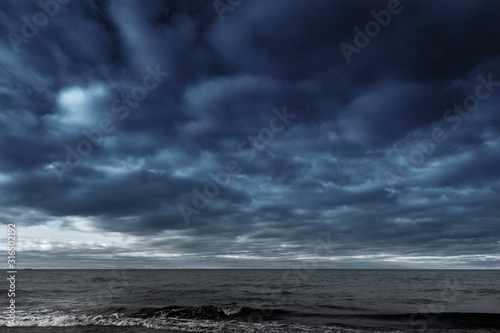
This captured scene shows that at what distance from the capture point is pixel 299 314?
26328mm

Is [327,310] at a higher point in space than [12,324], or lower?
lower

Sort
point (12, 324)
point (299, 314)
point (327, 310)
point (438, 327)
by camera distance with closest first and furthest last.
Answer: point (12, 324) → point (438, 327) → point (299, 314) → point (327, 310)

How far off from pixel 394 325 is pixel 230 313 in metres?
12.3

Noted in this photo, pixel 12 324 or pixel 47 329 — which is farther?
pixel 12 324

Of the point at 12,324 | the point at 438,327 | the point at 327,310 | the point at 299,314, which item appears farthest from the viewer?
the point at 327,310

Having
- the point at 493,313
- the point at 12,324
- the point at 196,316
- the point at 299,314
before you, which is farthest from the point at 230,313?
the point at 493,313

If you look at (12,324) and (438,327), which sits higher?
(12,324)

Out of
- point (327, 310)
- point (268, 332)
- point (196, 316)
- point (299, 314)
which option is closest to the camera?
point (268, 332)

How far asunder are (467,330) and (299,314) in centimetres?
1178

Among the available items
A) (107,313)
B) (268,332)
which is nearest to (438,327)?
(268,332)

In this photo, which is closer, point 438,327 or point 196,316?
point 438,327

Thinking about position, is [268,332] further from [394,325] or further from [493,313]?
[493,313]

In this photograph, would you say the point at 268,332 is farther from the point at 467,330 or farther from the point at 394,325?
Result: the point at 467,330

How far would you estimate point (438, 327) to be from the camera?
22.2 m
